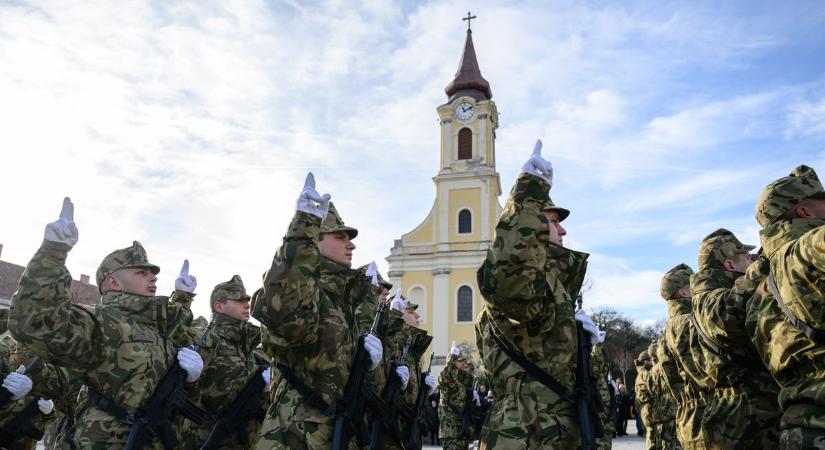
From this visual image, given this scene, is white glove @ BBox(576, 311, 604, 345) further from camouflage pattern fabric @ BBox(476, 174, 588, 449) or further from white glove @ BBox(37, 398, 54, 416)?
white glove @ BBox(37, 398, 54, 416)

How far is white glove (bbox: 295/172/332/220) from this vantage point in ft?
12.4

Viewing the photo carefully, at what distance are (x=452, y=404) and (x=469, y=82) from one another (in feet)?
125

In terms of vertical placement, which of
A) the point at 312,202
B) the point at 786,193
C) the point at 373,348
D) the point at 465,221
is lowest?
the point at 373,348

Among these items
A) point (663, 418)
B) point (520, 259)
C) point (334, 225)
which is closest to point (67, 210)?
point (334, 225)

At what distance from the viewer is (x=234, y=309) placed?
6.71 m

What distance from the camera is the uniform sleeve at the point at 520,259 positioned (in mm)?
3236

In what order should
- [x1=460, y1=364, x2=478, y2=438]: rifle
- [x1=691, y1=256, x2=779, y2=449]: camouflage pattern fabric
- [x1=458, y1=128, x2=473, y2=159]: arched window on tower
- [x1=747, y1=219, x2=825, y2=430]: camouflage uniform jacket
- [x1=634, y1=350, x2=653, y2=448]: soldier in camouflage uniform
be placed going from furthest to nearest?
[x1=458, y1=128, x2=473, y2=159]: arched window on tower → [x1=460, y1=364, x2=478, y2=438]: rifle → [x1=634, y1=350, x2=653, y2=448]: soldier in camouflage uniform → [x1=691, y1=256, x2=779, y2=449]: camouflage pattern fabric → [x1=747, y1=219, x2=825, y2=430]: camouflage uniform jacket

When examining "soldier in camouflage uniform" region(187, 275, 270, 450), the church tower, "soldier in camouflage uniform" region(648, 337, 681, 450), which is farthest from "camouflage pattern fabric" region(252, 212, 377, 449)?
the church tower

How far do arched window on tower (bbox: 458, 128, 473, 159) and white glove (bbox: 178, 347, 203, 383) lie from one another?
41203 millimetres

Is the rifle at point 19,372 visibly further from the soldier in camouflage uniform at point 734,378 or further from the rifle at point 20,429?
the soldier in camouflage uniform at point 734,378

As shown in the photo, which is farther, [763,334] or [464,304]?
[464,304]

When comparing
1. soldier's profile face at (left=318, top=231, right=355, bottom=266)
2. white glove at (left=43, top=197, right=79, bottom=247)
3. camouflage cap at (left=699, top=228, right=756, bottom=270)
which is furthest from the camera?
camouflage cap at (left=699, top=228, right=756, bottom=270)

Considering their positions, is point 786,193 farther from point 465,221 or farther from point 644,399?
point 465,221

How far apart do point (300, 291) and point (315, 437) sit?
0.96m
